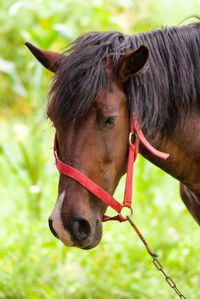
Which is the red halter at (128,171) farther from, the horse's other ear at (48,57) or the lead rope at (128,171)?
Answer: the horse's other ear at (48,57)

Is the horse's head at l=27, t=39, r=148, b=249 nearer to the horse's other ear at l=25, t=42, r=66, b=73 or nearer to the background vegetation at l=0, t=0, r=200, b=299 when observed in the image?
the horse's other ear at l=25, t=42, r=66, b=73

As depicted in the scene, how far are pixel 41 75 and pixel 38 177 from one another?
2.56ft

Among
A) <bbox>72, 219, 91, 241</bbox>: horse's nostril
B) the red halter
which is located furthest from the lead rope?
<bbox>72, 219, 91, 241</bbox>: horse's nostril

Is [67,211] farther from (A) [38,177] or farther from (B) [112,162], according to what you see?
(A) [38,177]

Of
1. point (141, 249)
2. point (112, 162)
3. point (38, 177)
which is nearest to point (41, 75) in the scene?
Answer: point (38, 177)

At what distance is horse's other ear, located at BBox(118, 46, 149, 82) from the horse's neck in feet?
0.99

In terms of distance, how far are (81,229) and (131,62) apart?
2.06 feet

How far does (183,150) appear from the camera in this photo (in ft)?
7.27

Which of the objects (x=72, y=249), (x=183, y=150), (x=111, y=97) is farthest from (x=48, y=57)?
(x=72, y=249)

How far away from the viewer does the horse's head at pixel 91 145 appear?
1898mm

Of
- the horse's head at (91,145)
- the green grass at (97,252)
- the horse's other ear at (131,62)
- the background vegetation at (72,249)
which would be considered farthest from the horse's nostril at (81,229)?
the green grass at (97,252)

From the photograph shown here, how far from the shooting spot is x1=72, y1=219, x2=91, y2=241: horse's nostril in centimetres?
188

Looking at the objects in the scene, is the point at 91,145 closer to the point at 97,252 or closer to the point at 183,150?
the point at 183,150

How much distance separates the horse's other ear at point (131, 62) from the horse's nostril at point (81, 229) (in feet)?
1.78
